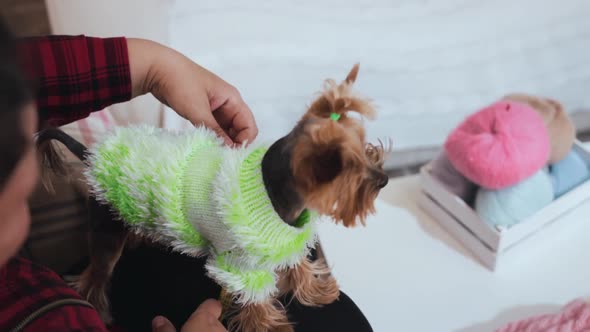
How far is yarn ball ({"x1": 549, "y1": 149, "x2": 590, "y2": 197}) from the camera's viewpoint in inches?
33.9

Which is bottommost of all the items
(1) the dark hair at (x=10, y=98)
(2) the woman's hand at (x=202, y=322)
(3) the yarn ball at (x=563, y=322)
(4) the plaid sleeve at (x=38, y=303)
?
(3) the yarn ball at (x=563, y=322)

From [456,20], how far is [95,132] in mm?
808

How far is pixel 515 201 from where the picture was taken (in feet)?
2.62

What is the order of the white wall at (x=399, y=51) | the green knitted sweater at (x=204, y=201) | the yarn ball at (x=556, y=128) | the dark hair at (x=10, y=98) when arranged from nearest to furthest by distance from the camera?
the dark hair at (x=10, y=98)
the green knitted sweater at (x=204, y=201)
the yarn ball at (x=556, y=128)
the white wall at (x=399, y=51)

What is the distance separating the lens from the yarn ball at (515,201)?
800 millimetres

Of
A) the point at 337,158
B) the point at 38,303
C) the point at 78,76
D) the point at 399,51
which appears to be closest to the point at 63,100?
the point at 78,76

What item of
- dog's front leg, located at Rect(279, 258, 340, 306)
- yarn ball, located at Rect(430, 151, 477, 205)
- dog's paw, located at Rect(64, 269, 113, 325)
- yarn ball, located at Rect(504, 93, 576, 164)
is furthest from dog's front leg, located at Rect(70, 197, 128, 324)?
yarn ball, located at Rect(504, 93, 576, 164)

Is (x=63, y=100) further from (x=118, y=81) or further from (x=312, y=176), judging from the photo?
(x=312, y=176)

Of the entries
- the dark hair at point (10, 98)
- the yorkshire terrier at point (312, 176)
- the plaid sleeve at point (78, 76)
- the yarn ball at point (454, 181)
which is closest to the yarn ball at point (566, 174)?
the yarn ball at point (454, 181)

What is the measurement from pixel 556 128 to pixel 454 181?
7.1 inches

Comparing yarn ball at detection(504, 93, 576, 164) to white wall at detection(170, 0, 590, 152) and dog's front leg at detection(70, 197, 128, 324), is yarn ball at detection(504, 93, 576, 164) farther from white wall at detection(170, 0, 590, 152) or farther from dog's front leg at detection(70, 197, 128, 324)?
dog's front leg at detection(70, 197, 128, 324)

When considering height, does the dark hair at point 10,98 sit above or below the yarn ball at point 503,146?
above

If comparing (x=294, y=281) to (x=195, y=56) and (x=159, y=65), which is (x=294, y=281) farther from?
(x=195, y=56)

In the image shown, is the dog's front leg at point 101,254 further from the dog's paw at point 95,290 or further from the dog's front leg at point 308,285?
the dog's front leg at point 308,285
